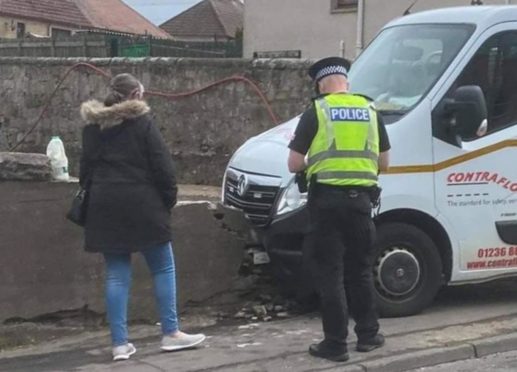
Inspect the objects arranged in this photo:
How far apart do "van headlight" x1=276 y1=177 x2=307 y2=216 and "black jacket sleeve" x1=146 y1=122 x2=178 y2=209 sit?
1.13 m

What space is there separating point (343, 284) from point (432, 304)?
1.71 meters

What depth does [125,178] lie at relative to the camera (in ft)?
20.1

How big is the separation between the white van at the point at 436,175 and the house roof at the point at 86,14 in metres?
37.0

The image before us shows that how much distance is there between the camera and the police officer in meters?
6.15

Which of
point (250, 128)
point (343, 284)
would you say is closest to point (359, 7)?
point (250, 128)

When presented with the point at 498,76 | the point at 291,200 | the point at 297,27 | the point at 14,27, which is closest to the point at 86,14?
the point at 14,27

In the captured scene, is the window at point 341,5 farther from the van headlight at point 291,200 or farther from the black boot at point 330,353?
the black boot at point 330,353

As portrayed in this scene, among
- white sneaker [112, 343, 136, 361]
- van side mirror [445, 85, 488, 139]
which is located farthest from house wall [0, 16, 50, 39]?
white sneaker [112, 343, 136, 361]

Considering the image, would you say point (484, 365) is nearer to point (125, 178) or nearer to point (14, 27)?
point (125, 178)

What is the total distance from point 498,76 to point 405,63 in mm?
721

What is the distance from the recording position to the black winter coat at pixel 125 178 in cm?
612

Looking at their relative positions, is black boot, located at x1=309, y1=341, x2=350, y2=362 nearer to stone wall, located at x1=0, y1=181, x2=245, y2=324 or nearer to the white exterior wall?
stone wall, located at x1=0, y1=181, x2=245, y2=324

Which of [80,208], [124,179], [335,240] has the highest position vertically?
[124,179]

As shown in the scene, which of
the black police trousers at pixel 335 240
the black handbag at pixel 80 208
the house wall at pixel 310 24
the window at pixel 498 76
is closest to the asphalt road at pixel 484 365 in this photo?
the black police trousers at pixel 335 240
